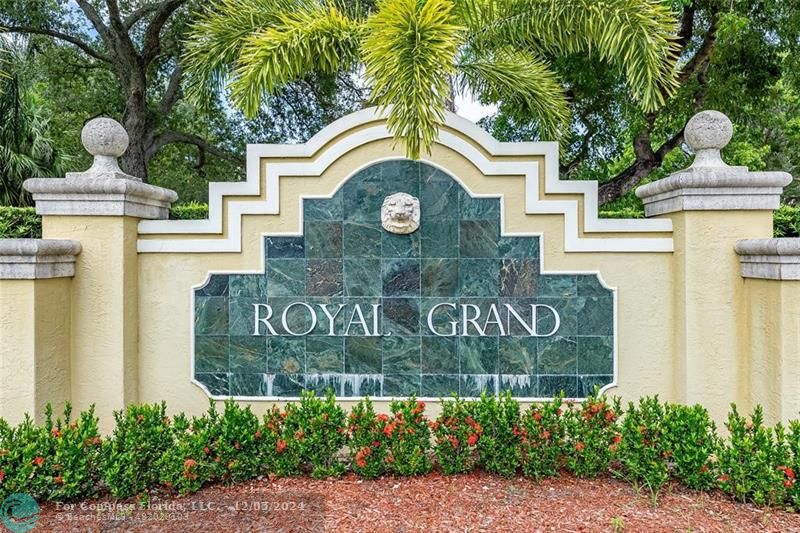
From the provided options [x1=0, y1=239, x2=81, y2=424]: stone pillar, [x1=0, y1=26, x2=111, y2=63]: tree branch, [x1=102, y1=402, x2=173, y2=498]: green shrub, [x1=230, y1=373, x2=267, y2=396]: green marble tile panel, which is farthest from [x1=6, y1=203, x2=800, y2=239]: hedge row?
[x1=0, y1=26, x2=111, y2=63]: tree branch

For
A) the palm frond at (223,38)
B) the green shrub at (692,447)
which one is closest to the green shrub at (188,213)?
the palm frond at (223,38)

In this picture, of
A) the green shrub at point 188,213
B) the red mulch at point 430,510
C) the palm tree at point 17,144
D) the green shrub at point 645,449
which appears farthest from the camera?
the palm tree at point 17,144

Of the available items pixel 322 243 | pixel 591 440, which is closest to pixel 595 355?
pixel 591 440

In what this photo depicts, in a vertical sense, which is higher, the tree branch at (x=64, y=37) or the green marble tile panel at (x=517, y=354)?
the tree branch at (x=64, y=37)

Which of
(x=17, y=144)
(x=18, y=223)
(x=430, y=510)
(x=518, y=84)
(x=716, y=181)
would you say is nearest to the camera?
(x=430, y=510)

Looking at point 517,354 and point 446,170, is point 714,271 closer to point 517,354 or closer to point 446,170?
point 517,354

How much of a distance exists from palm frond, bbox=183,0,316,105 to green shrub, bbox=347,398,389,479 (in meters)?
4.08

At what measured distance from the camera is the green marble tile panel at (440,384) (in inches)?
188

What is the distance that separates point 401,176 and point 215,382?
2.61 m

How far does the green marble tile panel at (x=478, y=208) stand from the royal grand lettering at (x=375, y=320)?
823 mm

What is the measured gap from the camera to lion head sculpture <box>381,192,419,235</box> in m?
4.65

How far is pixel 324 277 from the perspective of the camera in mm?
4789

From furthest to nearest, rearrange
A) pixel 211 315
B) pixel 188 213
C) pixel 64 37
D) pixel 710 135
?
pixel 64 37 → pixel 188 213 → pixel 211 315 → pixel 710 135

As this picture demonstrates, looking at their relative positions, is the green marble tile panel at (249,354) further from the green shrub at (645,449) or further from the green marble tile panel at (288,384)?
the green shrub at (645,449)
